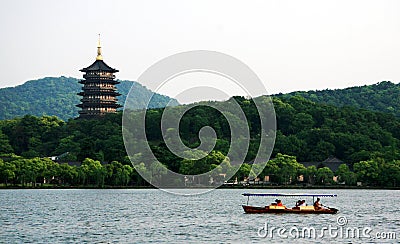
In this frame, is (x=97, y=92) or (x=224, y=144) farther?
(x=97, y=92)

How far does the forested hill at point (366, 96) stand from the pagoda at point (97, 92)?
155 ft

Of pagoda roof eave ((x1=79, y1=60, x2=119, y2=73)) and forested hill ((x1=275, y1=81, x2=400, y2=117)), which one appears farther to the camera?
forested hill ((x1=275, y1=81, x2=400, y2=117))

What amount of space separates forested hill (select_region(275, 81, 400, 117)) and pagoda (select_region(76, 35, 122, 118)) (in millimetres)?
47187

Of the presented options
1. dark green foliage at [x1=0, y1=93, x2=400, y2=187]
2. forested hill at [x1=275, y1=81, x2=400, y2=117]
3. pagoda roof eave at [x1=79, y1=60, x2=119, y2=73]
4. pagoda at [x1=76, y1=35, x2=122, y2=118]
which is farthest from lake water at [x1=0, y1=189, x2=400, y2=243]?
forested hill at [x1=275, y1=81, x2=400, y2=117]

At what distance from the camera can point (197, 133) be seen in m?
128

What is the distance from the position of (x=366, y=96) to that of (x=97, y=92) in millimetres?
65945

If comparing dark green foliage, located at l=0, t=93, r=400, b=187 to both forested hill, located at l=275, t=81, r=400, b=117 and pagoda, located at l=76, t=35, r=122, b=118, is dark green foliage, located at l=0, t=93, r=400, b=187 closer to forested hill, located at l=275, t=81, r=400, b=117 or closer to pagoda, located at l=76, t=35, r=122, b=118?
pagoda, located at l=76, t=35, r=122, b=118

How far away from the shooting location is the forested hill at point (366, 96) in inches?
6560

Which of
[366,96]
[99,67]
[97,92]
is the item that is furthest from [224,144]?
[366,96]

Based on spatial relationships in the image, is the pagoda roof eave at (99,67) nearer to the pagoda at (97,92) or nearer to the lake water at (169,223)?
the pagoda at (97,92)

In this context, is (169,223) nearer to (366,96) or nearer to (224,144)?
(224,144)

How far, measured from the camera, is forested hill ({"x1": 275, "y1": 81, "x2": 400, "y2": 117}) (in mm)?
166625

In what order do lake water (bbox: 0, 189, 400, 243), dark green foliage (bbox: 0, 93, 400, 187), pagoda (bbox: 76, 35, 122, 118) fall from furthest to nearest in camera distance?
pagoda (bbox: 76, 35, 122, 118), dark green foliage (bbox: 0, 93, 400, 187), lake water (bbox: 0, 189, 400, 243)

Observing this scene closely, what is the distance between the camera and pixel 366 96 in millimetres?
174500
